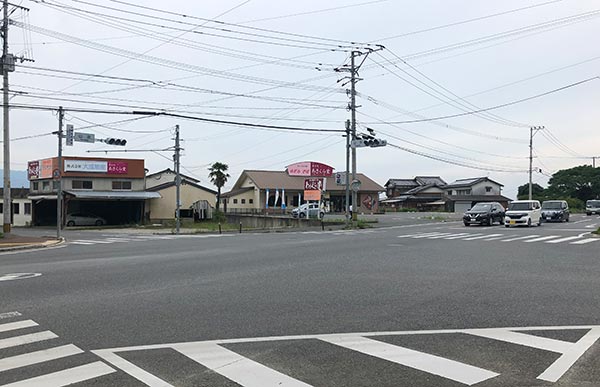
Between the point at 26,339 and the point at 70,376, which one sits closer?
the point at 70,376

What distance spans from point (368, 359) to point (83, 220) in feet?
156

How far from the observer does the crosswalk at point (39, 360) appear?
486 cm

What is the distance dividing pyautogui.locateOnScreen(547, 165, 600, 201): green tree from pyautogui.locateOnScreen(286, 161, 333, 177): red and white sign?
45.8 metres

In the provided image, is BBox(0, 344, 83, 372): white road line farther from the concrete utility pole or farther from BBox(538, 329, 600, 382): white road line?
the concrete utility pole

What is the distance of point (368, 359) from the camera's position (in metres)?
5.50

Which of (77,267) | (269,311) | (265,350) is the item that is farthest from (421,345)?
(77,267)

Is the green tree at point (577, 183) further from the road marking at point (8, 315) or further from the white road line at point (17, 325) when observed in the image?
the white road line at point (17, 325)

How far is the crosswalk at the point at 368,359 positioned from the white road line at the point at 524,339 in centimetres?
1

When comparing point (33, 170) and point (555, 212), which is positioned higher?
point (33, 170)

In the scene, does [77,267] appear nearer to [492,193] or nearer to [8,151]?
[8,151]

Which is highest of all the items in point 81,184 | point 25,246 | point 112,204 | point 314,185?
point 81,184

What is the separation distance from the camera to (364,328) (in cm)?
689

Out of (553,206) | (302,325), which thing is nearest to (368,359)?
(302,325)

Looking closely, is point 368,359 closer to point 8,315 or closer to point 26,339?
point 26,339
